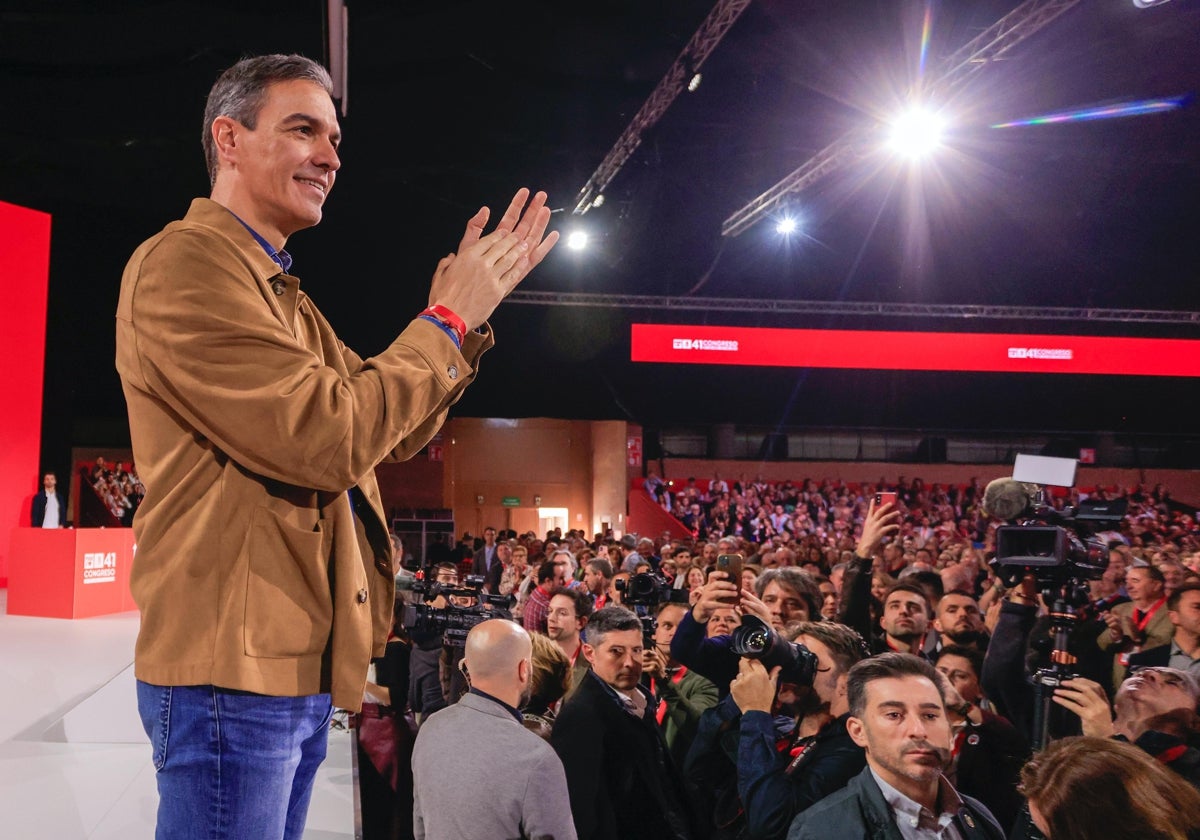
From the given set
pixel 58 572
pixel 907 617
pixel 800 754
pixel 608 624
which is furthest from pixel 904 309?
pixel 800 754

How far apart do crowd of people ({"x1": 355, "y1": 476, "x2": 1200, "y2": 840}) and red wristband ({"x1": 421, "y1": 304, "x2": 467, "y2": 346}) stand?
1669 mm

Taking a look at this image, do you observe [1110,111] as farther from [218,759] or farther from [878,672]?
[218,759]

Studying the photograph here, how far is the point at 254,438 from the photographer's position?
912 mm

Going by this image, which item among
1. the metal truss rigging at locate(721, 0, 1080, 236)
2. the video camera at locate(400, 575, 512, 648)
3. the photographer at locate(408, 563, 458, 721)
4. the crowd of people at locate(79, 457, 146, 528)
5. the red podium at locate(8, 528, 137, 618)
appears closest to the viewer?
the video camera at locate(400, 575, 512, 648)

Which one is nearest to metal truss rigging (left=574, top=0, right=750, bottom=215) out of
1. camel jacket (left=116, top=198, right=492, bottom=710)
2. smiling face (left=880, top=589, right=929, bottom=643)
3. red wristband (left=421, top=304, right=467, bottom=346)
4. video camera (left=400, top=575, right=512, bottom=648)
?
smiling face (left=880, top=589, right=929, bottom=643)

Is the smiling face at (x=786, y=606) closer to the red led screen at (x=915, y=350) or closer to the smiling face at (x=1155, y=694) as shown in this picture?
the smiling face at (x=1155, y=694)

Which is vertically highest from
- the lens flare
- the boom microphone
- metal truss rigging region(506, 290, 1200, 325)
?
the lens flare

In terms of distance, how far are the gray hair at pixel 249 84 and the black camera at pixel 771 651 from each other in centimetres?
191

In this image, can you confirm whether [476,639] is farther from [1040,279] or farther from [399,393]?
[1040,279]

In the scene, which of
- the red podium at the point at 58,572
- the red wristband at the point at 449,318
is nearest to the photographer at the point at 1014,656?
the red wristband at the point at 449,318

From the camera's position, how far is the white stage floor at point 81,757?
3.11m

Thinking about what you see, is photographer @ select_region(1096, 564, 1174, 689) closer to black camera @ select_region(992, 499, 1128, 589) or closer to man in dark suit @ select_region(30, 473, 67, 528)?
black camera @ select_region(992, 499, 1128, 589)

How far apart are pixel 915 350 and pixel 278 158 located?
16735 mm

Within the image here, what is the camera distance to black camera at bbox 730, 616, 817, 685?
2.57 metres
